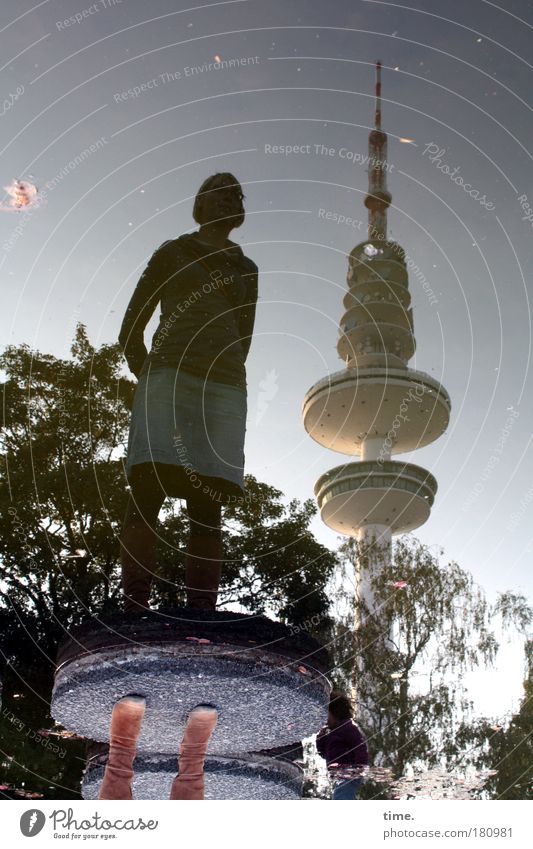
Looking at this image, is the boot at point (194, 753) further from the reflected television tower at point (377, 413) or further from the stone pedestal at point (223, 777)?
the reflected television tower at point (377, 413)

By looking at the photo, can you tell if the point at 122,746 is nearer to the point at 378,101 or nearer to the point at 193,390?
the point at 193,390

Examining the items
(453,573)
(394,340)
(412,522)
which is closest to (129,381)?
(453,573)

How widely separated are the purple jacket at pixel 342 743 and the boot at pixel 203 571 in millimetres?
2025

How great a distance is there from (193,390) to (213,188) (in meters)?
1.04

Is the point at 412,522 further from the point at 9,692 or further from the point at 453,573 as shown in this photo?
the point at 9,692

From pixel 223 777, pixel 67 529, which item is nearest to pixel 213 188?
pixel 223 777

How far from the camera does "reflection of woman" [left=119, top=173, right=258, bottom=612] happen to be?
118 inches

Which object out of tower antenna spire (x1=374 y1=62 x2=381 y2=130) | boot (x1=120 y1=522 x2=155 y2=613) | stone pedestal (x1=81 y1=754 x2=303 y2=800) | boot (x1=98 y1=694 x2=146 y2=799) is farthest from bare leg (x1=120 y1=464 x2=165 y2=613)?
tower antenna spire (x1=374 y1=62 x2=381 y2=130)

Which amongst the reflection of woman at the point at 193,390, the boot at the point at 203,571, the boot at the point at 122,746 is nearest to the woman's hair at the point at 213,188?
the reflection of woman at the point at 193,390

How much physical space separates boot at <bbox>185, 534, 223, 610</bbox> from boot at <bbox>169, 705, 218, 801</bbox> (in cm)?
40

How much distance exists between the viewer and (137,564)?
288 centimetres

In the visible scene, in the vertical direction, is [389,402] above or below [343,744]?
above

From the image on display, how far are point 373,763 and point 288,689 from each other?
1051cm

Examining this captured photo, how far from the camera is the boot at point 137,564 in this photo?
9.27 feet
